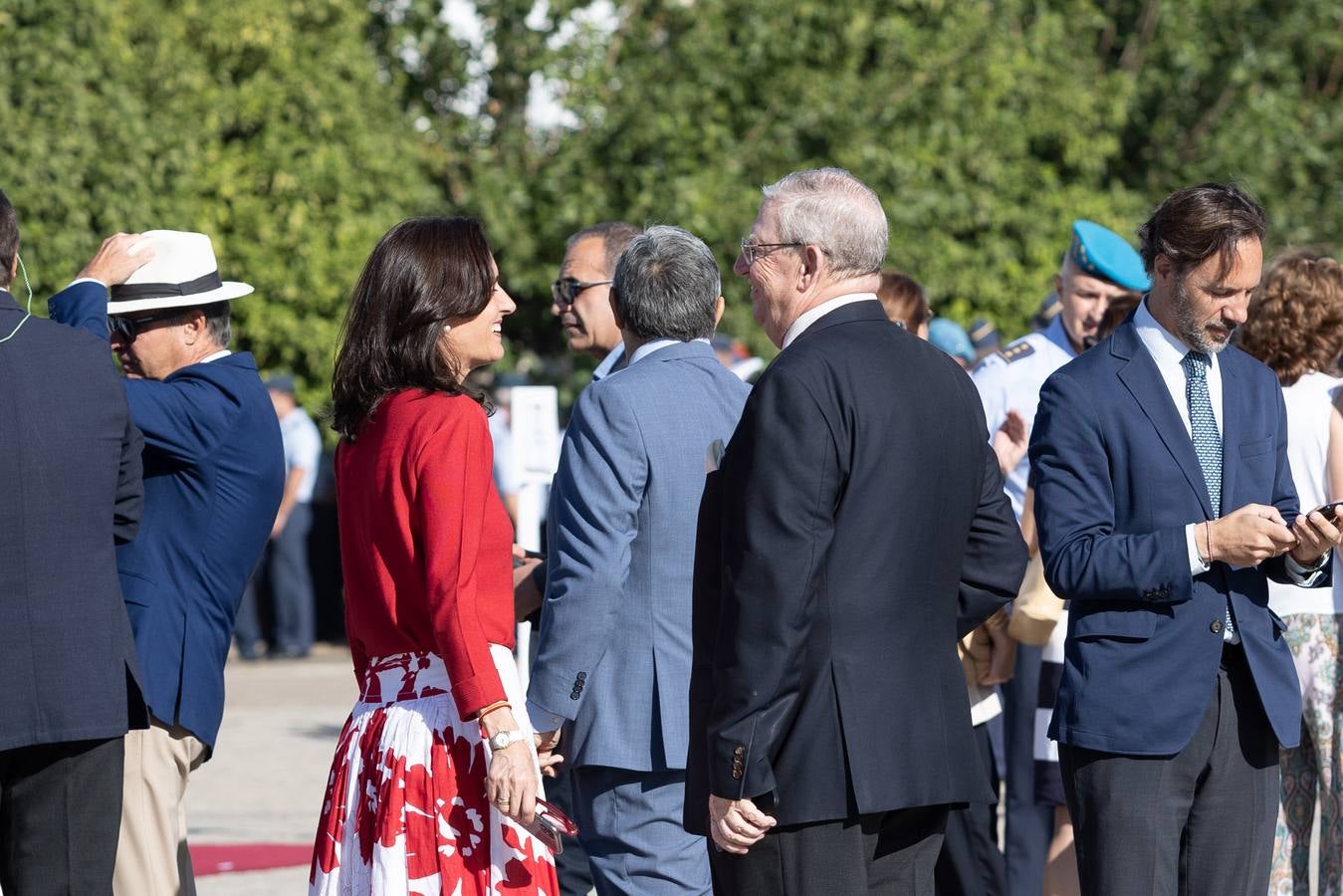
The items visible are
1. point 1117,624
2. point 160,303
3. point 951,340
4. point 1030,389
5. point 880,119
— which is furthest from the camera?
point 880,119

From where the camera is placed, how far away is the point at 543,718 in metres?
4.35

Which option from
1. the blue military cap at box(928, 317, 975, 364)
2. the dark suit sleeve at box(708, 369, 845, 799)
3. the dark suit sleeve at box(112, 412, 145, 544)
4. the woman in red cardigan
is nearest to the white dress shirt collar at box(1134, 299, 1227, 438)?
the dark suit sleeve at box(708, 369, 845, 799)

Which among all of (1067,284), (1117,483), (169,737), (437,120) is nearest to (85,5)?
(437,120)

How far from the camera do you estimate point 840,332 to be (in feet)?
11.1

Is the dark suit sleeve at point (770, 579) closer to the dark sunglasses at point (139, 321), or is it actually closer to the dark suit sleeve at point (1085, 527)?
the dark suit sleeve at point (1085, 527)

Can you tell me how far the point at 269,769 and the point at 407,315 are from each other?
658 cm

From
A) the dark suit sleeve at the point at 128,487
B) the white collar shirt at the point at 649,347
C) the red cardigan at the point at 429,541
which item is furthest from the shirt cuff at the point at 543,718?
the dark suit sleeve at the point at 128,487

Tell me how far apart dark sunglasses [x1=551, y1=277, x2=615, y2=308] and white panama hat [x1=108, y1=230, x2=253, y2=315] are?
4.05 feet

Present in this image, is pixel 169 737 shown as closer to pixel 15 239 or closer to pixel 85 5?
pixel 15 239

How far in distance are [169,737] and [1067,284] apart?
357 cm

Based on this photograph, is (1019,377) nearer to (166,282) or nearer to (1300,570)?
(1300,570)

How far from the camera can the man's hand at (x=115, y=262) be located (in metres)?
4.39

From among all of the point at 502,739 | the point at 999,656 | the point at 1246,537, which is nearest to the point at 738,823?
the point at 502,739

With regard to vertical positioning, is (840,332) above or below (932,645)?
above
